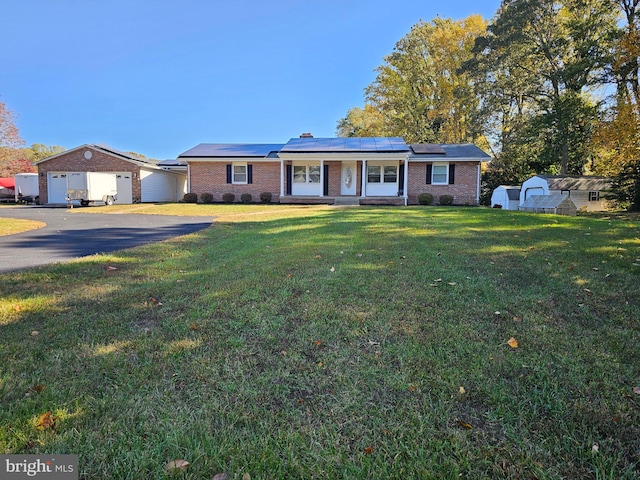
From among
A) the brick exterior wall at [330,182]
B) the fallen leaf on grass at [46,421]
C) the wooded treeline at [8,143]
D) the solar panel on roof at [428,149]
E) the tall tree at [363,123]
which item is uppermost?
the tall tree at [363,123]

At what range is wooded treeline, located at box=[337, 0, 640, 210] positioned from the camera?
1738cm

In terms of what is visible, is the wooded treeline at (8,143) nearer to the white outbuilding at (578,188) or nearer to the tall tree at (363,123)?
the tall tree at (363,123)

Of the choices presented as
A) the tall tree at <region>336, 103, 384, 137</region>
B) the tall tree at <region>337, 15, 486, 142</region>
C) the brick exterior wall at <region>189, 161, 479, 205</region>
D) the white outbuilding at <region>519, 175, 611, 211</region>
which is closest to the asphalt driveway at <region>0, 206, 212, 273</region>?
the brick exterior wall at <region>189, 161, 479, 205</region>

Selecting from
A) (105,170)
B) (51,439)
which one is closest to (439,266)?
(51,439)

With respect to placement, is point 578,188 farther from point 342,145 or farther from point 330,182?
point 330,182

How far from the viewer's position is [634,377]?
2.23 meters

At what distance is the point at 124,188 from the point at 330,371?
26216 mm

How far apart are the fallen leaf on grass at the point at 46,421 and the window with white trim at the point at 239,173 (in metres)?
21.9

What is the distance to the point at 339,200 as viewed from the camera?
20859 mm

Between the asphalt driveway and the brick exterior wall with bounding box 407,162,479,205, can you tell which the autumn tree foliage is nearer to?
the asphalt driveway

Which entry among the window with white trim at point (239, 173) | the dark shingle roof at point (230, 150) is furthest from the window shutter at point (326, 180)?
the window with white trim at point (239, 173)

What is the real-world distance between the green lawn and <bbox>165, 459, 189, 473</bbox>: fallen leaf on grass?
0.03 metres

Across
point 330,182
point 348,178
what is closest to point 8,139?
point 330,182

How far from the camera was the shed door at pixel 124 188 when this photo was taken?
24156 millimetres
